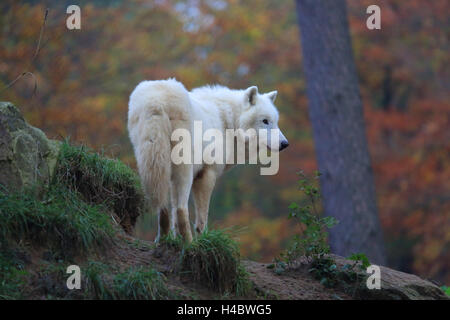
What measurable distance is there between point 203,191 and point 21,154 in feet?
6.40

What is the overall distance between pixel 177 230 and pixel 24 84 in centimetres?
636

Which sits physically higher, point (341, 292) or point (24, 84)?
point (24, 84)

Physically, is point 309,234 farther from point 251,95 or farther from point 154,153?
point 251,95

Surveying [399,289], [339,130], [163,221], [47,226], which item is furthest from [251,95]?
[47,226]

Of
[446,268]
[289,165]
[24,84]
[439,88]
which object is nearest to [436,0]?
[439,88]

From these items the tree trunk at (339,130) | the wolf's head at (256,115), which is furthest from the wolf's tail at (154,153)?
the tree trunk at (339,130)

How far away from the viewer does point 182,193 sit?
4910 mm

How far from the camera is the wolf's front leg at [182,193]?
4816 millimetres

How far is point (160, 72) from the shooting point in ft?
41.6

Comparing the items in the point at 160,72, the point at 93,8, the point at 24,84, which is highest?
the point at 93,8

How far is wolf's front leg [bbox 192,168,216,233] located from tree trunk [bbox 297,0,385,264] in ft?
9.78

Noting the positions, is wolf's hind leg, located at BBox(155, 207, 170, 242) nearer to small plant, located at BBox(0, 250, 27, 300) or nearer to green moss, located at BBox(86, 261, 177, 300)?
green moss, located at BBox(86, 261, 177, 300)

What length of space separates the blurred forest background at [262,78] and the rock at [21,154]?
5104 mm

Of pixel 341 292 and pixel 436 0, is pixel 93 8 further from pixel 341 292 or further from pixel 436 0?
pixel 341 292
